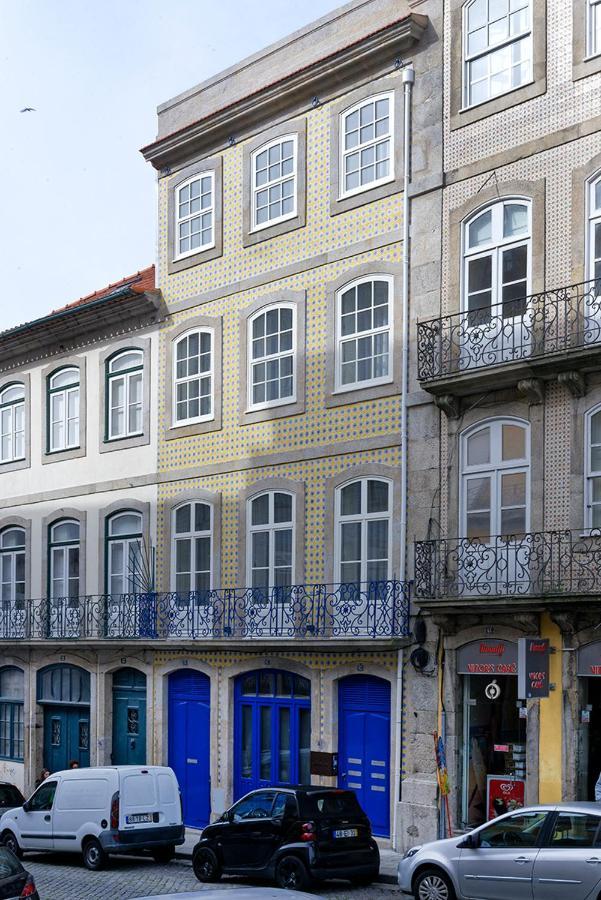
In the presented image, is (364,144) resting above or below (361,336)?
above

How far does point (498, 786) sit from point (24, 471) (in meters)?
15.5

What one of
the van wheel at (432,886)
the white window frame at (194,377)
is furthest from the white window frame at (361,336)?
the van wheel at (432,886)

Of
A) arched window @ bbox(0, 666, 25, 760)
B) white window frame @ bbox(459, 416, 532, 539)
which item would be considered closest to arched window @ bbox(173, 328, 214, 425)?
white window frame @ bbox(459, 416, 532, 539)

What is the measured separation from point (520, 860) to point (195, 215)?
15.7 m

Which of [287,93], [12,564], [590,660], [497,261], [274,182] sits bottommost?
[590,660]

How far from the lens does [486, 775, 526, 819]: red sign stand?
19734mm

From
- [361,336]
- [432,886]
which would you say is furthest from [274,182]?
[432,886]

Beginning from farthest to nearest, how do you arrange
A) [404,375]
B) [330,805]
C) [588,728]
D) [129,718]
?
[129,718] → [404,375] → [588,728] → [330,805]

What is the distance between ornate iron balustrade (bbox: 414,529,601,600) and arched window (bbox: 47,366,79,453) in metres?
11.6

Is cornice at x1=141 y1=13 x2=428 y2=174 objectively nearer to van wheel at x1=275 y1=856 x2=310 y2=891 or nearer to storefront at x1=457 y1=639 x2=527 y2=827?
storefront at x1=457 y1=639 x2=527 y2=827

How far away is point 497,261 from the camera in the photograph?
68.3 ft

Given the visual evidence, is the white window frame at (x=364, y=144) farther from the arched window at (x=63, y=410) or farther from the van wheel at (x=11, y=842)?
the van wheel at (x=11, y=842)

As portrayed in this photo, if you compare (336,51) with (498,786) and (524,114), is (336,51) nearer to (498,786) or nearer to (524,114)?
(524,114)

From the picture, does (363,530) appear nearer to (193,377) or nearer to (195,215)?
(193,377)
